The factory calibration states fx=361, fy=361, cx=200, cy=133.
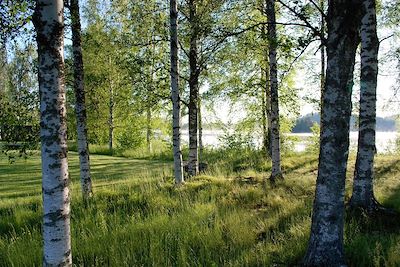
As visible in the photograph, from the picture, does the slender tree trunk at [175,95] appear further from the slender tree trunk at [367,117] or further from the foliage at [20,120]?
the slender tree trunk at [367,117]

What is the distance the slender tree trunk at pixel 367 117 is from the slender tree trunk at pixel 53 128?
16.3ft

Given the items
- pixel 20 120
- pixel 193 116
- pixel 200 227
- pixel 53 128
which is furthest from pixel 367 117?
pixel 193 116

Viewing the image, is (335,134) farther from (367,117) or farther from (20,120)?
(20,120)

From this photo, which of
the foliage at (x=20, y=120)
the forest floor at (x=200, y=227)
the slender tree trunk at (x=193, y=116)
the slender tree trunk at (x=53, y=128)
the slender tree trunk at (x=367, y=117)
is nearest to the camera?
the slender tree trunk at (x=53, y=128)

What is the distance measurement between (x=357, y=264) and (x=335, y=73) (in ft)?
7.35

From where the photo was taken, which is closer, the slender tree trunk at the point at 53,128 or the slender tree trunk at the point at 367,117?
the slender tree trunk at the point at 53,128

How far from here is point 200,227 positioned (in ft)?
19.6

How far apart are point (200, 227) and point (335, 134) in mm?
2920

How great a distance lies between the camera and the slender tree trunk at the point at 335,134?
3.93 m

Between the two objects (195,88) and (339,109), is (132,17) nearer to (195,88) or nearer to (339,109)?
(195,88)

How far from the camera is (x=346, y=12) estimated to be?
3.90 meters

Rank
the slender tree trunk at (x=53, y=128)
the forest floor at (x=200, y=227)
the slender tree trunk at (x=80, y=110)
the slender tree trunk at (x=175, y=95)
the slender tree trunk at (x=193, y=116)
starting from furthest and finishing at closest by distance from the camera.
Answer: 1. the slender tree trunk at (x=193, y=116)
2. the slender tree trunk at (x=175, y=95)
3. the slender tree trunk at (x=80, y=110)
4. the forest floor at (x=200, y=227)
5. the slender tree trunk at (x=53, y=128)

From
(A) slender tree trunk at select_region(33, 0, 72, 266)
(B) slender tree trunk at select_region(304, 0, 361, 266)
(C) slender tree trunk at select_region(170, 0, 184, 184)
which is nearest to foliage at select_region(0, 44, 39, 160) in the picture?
(A) slender tree trunk at select_region(33, 0, 72, 266)

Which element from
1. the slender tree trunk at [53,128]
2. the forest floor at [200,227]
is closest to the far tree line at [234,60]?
the slender tree trunk at [53,128]
